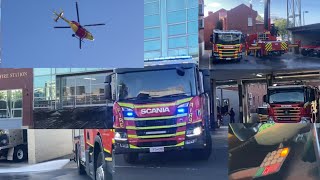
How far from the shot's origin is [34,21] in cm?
229

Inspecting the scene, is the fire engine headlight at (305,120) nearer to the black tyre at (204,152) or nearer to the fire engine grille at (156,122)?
the black tyre at (204,152)

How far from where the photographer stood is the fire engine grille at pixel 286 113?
2.45 meters

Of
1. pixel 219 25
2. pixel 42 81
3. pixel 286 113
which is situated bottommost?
pixel 286 113

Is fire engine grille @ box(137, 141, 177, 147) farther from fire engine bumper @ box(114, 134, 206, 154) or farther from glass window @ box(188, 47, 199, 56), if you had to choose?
glass window @ box(188, 47, 199, 56)

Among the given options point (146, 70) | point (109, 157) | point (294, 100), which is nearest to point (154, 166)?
point (109, 157)

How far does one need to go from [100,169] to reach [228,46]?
3.80ft

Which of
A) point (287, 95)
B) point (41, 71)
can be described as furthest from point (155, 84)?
point (287, 95)

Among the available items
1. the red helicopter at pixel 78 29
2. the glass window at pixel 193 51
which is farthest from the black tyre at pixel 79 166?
the glass window at pixel 193 51

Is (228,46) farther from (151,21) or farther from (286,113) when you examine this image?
(286,113)

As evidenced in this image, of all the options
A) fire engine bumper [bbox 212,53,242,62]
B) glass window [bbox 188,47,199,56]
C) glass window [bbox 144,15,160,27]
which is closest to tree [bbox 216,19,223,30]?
fire engine bumper [bbox 212,53,242,62]

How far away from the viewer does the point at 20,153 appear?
2.40 metres

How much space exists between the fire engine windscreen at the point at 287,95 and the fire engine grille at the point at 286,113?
0.07 meters

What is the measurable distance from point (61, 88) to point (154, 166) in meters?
0.76

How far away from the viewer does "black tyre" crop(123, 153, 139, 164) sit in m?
2.30
